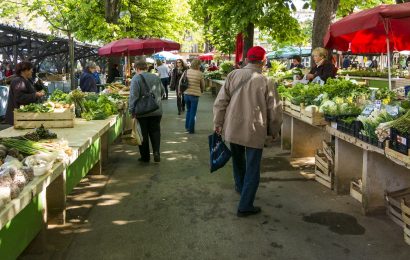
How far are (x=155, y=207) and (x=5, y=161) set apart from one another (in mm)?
2037

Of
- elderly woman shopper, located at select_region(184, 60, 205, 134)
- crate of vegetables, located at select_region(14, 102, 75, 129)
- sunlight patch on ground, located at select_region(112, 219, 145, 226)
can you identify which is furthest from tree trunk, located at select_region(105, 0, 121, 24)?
sunlight patch on ground, located at select_region(112, 219, 145, 226)

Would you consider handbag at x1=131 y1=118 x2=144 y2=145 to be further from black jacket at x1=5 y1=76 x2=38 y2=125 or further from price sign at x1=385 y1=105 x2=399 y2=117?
price sign at x1=385 y1=105 x2=399 y2=117

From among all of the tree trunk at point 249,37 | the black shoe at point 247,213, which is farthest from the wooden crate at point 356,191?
the tree trunk at point 249,37

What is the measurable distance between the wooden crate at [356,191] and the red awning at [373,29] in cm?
227

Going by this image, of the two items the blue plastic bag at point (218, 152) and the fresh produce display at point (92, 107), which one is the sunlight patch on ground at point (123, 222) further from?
the fresh produce display at point (92, 107)

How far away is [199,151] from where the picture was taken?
887 cm

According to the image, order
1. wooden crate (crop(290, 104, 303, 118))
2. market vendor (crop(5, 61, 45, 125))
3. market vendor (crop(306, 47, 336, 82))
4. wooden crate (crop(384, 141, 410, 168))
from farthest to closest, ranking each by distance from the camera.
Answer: market vendor (crop(306, 47, 336, 82)), market vendor (crop(5, 61, 45, 125)), wooden crate (crop(290, 104, 303, 118)), wooden crate (crop(384, 141, 410, 168))

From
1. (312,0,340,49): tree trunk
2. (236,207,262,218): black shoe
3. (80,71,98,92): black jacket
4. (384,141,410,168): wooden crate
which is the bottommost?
(236,207,262,218): black shoe

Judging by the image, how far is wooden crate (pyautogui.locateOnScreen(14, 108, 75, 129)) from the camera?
249 inches

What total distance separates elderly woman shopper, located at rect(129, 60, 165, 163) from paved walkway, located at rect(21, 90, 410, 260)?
1.82 ft

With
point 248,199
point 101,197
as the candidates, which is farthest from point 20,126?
point 248,199

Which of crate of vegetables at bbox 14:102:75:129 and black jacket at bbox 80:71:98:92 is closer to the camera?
crate of vegetables at bbox 14:102:75:129

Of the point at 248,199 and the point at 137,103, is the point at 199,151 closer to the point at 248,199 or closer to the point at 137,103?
the point at 137,103

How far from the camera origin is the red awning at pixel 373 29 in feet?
21.1
